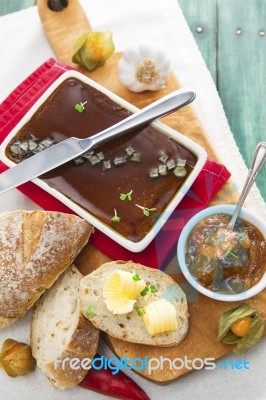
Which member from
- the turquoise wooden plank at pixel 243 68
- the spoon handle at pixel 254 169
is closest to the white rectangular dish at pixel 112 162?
the spoon handle at pixel 254 169

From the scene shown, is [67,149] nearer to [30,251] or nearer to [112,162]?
[112,162]

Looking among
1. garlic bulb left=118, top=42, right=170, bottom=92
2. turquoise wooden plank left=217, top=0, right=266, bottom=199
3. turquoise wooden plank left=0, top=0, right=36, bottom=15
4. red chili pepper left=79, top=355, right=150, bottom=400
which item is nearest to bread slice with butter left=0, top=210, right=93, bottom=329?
red chili pepper left=79, top=355, right=150, bottom=400

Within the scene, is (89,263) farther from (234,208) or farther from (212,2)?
(212,2)

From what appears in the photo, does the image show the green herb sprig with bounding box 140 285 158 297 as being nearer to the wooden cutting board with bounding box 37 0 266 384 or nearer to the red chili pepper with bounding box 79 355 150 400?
the wooden cutting board with bounding box 37 0 266 384

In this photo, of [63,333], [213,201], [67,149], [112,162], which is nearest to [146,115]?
[112,162]

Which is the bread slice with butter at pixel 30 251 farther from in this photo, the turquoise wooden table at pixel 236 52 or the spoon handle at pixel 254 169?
the turquoise wooden table at pixel 236 52
